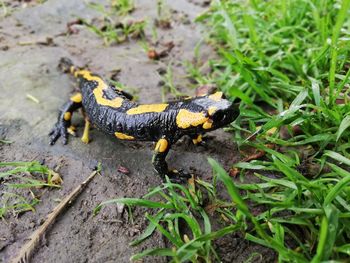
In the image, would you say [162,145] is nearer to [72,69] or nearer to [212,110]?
[212,110]

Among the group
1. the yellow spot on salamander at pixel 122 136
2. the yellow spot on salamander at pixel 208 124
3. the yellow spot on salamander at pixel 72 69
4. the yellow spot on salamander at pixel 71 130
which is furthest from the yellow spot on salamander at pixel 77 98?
the yellow spot on salamander at pixel 208 124

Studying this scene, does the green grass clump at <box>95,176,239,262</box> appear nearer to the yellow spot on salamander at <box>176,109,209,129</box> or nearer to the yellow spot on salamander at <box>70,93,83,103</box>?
the yellow spot on salamander at <box>176,109,209,129</box>

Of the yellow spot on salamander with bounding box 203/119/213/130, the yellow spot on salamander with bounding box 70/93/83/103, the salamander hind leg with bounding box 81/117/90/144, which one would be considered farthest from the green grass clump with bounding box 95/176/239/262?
the yellow spot on salamander with bounding box 70/93/83/103

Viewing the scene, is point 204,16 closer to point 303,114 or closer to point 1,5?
point 303,114

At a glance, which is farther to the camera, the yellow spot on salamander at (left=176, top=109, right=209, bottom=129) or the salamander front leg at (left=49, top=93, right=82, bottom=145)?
Result: the salamander front leg at (left=49, top=93, right=82, bottom=145)

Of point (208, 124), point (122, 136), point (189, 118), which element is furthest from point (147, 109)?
point (208, 124)

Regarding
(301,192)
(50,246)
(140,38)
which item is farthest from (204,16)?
(50,246)

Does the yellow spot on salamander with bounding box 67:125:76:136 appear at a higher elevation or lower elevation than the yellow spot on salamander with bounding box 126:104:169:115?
lower
